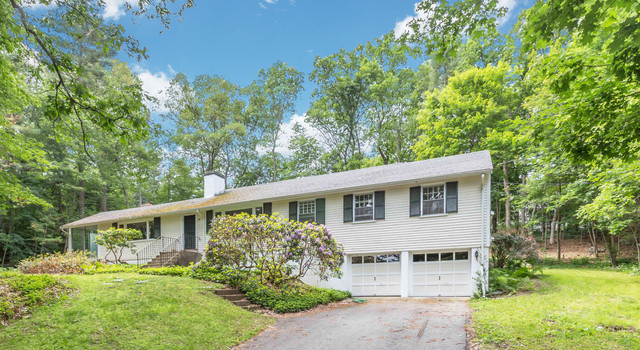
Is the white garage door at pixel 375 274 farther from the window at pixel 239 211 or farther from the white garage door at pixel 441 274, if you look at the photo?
the window at pixel 239 211

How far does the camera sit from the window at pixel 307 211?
13550 millimetres

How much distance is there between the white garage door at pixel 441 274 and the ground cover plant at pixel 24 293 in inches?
398

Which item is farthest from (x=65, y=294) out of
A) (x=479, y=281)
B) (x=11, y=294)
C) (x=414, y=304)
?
(x=479, y=281)

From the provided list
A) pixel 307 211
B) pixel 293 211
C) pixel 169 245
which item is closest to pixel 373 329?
pixel 307 211

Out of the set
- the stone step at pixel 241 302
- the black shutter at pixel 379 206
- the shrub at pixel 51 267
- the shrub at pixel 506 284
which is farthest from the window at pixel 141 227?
the shrub at pixel 506 284

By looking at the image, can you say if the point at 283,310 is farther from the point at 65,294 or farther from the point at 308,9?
the point at 308,9

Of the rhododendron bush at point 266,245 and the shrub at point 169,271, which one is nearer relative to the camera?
the rhododendron bush at point 266,245

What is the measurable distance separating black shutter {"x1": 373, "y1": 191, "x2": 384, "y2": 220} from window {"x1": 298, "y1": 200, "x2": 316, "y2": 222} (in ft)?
8.95

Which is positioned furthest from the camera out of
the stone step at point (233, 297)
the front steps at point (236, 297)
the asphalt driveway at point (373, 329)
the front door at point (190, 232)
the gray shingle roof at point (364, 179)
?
the front door at point (190, 232)

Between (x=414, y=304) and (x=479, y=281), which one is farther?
(x=479, y=281)

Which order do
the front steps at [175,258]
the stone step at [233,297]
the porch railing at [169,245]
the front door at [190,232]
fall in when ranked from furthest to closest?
the front door at [190,232] → the porch railing at [169,245] → the front steps at [175,258] → the stone step at [233,297]

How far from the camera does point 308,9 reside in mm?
13312

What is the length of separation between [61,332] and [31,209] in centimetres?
2345

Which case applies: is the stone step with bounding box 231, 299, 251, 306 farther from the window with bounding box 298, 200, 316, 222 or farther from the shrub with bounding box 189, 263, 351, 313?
the window with bounding box 298, 200, 316, 222
